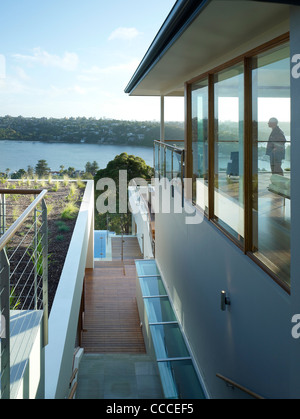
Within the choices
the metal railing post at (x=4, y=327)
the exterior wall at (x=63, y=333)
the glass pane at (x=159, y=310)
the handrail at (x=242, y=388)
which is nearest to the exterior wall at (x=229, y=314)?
the handrail at (x=242, y=388)

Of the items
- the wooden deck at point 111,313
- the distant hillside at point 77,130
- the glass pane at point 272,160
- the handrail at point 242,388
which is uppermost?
the distant hillside at point 77,130

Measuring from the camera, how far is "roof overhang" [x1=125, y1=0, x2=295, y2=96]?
3514 millimetres

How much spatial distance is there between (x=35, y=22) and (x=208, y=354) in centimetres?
5838

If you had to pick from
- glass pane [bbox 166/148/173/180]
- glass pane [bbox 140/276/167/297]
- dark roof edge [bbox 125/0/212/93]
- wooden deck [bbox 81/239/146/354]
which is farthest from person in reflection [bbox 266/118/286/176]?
wooden deck [bbox 81/239/146/354]

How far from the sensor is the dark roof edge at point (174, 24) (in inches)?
135

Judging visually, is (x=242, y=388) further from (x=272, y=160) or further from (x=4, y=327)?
(x=4, y=327)

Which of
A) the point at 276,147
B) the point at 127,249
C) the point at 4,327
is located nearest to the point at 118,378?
the point at 276,147

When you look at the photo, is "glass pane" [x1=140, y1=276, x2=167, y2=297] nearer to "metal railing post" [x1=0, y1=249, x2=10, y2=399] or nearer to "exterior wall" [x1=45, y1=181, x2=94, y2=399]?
"exterior wall" [x1=45, y1=181, x2=94, y2=399]

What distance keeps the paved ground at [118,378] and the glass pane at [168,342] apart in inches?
24.1

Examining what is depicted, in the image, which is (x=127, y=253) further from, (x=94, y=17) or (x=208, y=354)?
(x=94, y=17)

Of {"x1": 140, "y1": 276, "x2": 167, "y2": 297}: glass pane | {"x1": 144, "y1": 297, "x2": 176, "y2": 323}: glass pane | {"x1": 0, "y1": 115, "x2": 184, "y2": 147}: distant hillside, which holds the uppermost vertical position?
{"x1": 0, "y1": 115, "x2": 184, "y2": 147}: distant hillside

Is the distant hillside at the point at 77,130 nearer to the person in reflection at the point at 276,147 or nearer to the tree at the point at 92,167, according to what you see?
the tree at the point at 92,167

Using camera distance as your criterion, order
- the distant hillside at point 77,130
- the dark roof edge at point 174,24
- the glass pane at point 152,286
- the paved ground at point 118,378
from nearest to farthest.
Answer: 1. the dark roof edge at point 174,24
2. the paved ground at point 118,378
3. the glass pane at point 152,286
4. the distant hillside at point 77,130

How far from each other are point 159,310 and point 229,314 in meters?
4.76
